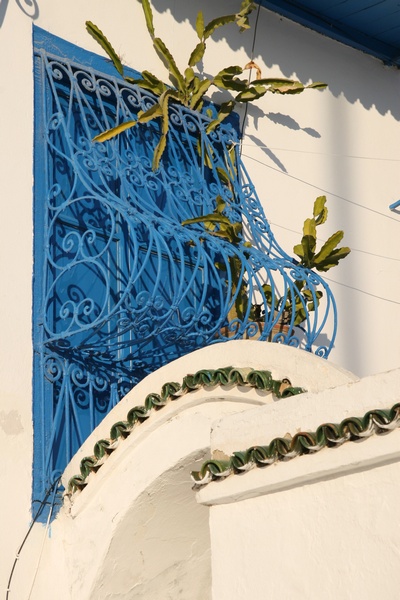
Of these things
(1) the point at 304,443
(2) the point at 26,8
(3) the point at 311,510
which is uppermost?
(2) the point at 26,8

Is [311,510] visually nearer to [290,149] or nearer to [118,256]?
[118,256]

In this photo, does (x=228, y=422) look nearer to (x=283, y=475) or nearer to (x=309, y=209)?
(x=283, y=475)

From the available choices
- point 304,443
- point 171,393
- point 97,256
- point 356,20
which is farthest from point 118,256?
point 356,20

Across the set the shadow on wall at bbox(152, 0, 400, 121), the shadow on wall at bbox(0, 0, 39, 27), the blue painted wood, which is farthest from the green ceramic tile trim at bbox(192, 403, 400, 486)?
the blue painted wood

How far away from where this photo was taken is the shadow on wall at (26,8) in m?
5.80

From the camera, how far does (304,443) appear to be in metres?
3.89

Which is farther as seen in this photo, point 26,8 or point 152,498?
point 26,8

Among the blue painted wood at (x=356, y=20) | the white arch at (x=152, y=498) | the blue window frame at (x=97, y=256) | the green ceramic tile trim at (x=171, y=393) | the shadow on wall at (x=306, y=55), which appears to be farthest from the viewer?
the blue painted wood at (x=356, y=20)

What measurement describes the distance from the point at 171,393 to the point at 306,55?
123 inches

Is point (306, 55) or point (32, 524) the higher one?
point (306, 55)

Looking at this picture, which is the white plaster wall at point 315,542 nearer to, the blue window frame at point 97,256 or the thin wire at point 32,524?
the thin wire at point 32,524

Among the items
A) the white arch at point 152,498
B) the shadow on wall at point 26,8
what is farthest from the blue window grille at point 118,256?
the white arch at point 152,498

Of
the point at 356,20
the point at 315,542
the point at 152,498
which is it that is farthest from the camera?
the point at 356,20

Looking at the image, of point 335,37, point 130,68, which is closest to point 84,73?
point 130,68
